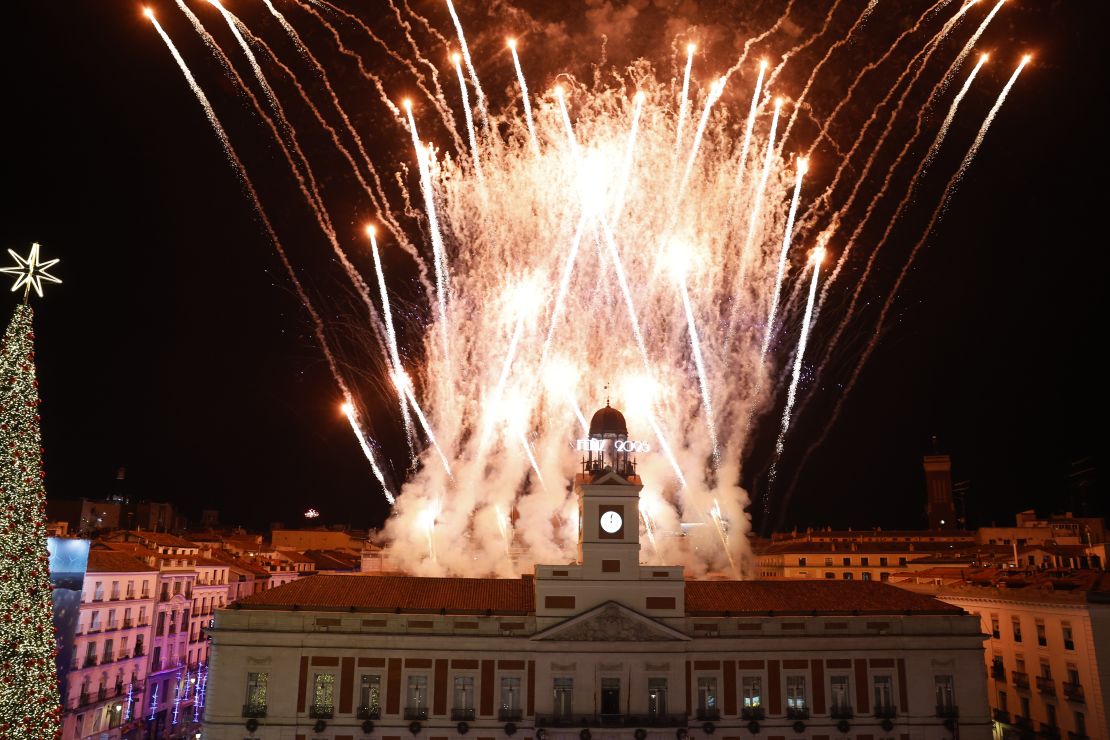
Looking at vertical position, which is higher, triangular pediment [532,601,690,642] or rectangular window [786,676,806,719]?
triangular pediment [532,601,690,642]

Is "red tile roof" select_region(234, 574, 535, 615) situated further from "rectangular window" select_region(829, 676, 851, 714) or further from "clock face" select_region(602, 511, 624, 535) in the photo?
"rectangular window" select_region(829, 676, 851, 714)

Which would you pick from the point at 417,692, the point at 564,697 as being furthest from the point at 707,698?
the point at 417,692

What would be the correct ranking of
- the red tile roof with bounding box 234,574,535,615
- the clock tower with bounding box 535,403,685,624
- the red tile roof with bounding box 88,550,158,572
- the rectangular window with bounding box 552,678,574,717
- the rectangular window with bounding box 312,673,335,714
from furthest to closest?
the red tile roof with bounding box 88,550,158,572, the clock tower with bounding box 535,403,685,624, the red tile roof with bounding box 234,574,535,615, the rectangular window with bounding box 552,678,574,717, the rectangular window with bounding box 312,673,335,714

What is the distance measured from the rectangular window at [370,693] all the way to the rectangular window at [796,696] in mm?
18472

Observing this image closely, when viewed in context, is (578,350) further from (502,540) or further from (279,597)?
(279,597)

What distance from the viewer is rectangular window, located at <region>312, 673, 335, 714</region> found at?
127 feet

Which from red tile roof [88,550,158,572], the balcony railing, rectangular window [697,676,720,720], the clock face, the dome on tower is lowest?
the balcony railing

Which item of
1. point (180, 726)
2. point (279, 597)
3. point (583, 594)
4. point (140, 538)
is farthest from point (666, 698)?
point (140, 538)

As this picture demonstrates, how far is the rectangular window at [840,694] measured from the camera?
131ft

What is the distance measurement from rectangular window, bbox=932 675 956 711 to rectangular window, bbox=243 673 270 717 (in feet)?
99.6

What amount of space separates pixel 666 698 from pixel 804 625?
24.1 feet

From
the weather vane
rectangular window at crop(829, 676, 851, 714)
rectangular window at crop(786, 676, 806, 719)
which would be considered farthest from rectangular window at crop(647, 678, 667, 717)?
the weather vane

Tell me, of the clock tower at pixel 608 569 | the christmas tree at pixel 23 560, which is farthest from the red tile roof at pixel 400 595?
the christmas tree at pixel 23 560

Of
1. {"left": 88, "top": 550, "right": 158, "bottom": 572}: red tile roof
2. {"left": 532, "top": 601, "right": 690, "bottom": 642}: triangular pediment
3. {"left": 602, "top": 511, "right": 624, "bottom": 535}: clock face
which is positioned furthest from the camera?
{"left": 88, "top": 550, "right": 158, "bottom": 572}: red tile roof
